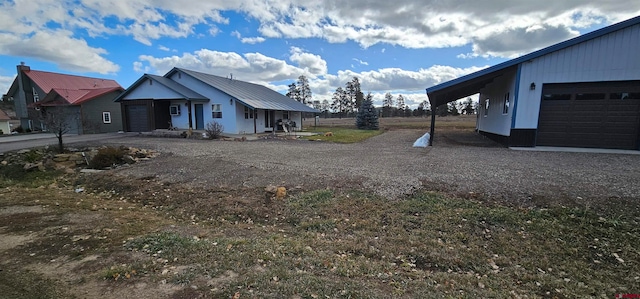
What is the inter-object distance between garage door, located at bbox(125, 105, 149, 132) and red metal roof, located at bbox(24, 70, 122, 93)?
9.68 metres

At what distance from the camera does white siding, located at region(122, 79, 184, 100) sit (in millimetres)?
20547

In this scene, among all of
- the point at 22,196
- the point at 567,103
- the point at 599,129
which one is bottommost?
the point at 22,196

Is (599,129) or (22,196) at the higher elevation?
(599,129)

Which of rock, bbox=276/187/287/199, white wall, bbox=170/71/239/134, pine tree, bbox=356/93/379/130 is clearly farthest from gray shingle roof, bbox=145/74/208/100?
rock, bbox=276/187/287/199

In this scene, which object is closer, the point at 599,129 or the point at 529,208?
the point at 529,208

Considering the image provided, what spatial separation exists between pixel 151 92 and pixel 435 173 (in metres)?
21.0

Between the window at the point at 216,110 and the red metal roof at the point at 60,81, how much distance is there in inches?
591

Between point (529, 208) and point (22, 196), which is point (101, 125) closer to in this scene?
point (22, 196)

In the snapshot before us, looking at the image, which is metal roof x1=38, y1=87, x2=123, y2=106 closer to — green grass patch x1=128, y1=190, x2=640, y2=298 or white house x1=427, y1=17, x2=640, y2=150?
green grass patch x1=128, y1=190, x2=640, y2=298

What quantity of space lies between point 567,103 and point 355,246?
40.3ft

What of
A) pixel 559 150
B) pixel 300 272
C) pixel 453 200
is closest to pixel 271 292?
pixel 300 272

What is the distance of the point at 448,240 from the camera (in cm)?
375

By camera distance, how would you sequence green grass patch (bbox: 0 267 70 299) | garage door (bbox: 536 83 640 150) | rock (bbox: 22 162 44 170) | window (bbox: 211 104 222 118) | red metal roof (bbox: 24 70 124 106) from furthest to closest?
red metal roof (bbox: 24 70 124 106) < window (bbox: 211 104 222 118) < garage door (bbox: 536 83 640 150) < rock (bbox: 22 162 44 170) < green grass patch (bbox: 0 267 70 299)

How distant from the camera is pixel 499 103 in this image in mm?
15117
